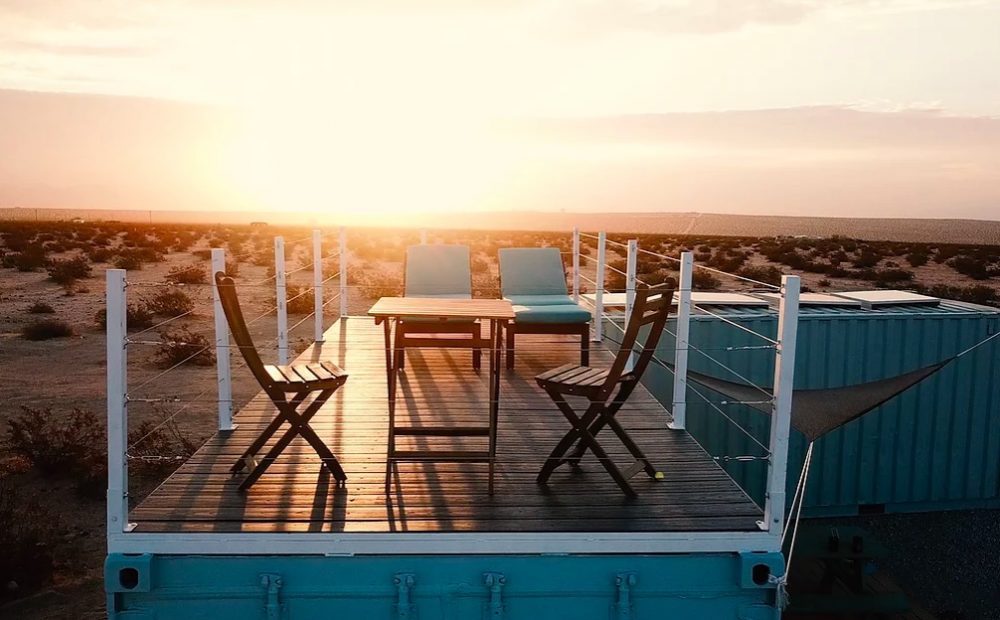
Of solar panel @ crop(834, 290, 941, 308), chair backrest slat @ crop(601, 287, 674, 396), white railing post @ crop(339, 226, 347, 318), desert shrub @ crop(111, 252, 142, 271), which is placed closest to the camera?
chair backrest slat @ crop(601, 287, 674, 396)

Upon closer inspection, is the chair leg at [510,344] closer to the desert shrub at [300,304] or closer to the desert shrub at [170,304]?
the desert shrub at [300,304]

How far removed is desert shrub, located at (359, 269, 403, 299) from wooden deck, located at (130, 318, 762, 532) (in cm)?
1335

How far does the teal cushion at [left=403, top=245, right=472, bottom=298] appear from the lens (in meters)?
7.55

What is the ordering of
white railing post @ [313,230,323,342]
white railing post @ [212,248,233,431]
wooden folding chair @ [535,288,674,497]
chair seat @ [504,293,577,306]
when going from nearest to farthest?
wooden folding chair @ [535,288,674,497], white railing post @ [212,248,233,431], chair seat @ [504,293,577,306], white railing post @ [313,230,323,342]

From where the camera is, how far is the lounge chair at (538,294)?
6.69 meters

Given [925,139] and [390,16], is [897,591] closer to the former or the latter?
[390,16]

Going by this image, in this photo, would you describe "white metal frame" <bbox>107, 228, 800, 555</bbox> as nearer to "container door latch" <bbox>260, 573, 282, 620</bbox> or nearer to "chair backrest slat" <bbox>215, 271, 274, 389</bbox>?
"container door latch" <bbox>260, 573, 282, 620</bbox>

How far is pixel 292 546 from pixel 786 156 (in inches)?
1296

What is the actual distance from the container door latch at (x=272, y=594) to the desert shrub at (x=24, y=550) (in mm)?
3040

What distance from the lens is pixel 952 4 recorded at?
9.34 metres

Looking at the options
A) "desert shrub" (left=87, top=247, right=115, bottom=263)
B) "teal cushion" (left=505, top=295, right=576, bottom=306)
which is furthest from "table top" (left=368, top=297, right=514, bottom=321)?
"desert shrub" (left=87, top=247, right=115, bottom=263)

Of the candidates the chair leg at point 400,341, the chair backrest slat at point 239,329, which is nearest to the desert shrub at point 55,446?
the chair leg at point 400,341

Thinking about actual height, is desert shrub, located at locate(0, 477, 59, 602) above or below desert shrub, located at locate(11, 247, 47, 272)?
below

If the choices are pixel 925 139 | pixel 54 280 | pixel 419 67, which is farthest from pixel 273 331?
pixel 925 139
